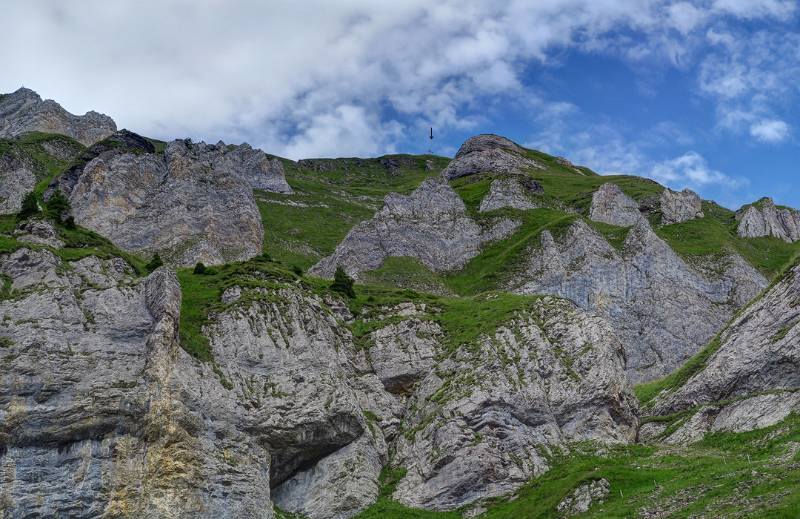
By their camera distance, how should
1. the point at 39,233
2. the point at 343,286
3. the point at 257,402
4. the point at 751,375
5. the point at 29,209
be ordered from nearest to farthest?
1. the point at 257,402
2. the point at 751,375
3. the point at 39,233
4. the point at 29,209
5. the point at 343,286

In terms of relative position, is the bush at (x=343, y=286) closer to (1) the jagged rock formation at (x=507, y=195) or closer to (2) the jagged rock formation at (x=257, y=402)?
(2) the jagged rock formation at (x=257, y=402)

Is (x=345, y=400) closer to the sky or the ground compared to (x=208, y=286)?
closer to the ground

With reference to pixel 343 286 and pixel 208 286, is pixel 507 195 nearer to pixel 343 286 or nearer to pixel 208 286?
pixel 343 286

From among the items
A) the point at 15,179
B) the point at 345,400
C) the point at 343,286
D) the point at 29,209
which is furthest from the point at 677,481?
the point at 15,179

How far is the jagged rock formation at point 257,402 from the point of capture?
46812 mm

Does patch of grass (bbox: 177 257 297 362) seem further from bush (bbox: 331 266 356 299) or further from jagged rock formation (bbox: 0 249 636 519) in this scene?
bush (bbox: 331 266 356 299)

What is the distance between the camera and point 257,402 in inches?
2197

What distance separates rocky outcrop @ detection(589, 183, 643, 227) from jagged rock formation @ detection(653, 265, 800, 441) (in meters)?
70.9

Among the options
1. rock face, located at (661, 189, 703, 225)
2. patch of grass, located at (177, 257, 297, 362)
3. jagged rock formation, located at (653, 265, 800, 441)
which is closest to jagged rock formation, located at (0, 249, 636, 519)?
patch of grass, located at (177, 257, 297, 362)

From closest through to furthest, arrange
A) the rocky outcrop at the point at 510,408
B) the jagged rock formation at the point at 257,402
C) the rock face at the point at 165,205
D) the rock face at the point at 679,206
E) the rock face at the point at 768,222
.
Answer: the jagged rock formation at the point at 257,402 → the rocky outcrop at the point at 510,408 → the rock face at the point at 165,205 → the rock face at the point at 679,206 → the rock face at the point at 768,222

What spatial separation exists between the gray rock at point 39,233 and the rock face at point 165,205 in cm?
4854

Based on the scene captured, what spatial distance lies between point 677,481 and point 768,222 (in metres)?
111

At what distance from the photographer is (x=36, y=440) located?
151 feet

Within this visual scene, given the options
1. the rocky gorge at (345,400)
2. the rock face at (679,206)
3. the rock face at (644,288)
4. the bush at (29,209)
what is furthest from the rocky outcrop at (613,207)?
the bush at (29,209)
